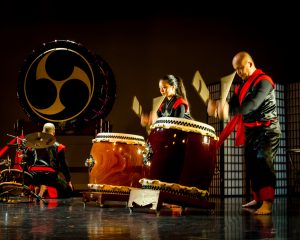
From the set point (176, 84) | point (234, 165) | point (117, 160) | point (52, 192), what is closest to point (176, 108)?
point (176, 84)

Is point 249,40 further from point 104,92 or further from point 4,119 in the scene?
point 4,119

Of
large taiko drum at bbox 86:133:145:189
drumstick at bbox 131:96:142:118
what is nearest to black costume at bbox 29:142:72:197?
large taiko drum at bbox 86:133:145:189

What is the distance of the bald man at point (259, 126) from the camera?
10.3 feet

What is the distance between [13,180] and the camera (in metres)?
4.58

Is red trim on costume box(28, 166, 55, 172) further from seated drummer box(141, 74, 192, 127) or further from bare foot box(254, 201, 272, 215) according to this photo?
bare foot box(254, 201, 272, 215)

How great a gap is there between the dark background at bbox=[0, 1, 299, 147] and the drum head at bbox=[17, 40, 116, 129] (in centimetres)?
67

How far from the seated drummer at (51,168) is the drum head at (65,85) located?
74 centimetres

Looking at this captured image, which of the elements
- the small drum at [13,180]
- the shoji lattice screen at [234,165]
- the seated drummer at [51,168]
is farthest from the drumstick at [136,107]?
the small drum at [13,180]

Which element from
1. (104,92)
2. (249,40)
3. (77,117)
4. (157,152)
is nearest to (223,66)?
(249,40)

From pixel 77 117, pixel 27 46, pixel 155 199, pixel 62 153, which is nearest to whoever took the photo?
pixel 155 199

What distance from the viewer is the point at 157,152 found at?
128 inches

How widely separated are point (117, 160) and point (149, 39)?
317 cm

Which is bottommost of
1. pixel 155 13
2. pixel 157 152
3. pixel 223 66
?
pixel 157 152

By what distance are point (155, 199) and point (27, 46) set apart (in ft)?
14.6
